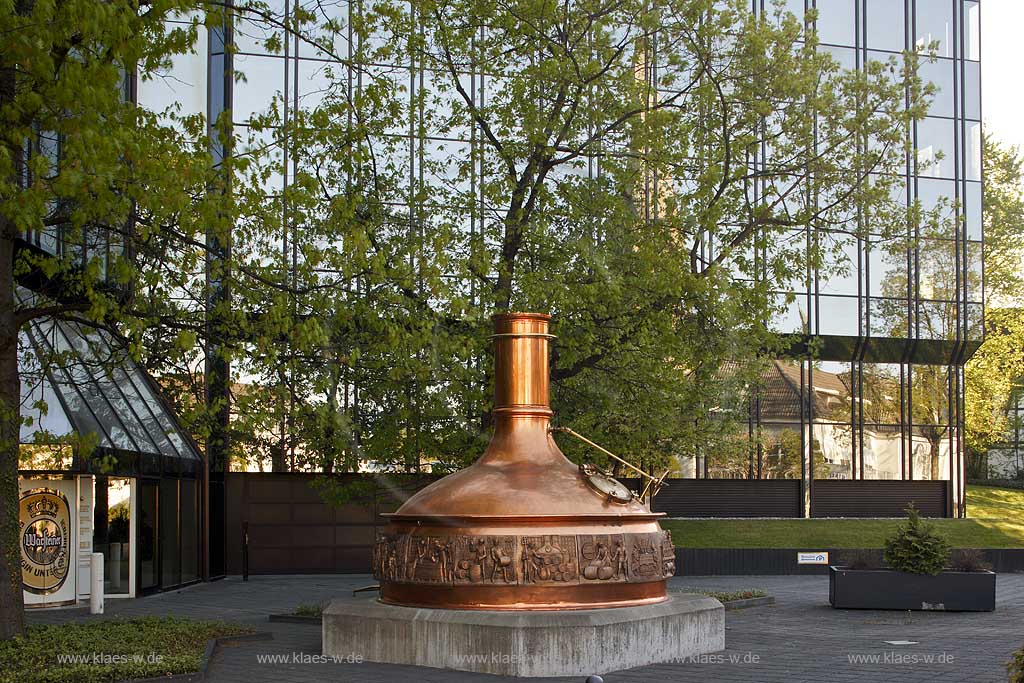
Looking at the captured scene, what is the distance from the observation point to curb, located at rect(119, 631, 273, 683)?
11.5 m

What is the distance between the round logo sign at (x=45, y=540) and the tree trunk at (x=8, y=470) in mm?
8570

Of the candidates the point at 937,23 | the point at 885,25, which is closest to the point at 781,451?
the point at 885,25

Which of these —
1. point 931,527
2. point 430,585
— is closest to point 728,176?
point 931,527

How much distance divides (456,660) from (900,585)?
9.99 meters

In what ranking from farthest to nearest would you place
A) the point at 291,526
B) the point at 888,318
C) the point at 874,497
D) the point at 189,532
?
the point at 874,497 → the point at 888,318 → the point at 291,526 → the point at 189,532

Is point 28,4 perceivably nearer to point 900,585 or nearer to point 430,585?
point 430,585

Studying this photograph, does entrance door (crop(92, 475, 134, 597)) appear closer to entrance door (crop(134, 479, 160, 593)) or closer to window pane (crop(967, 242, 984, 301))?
entrance door (crop(134, 479, 160, 593))

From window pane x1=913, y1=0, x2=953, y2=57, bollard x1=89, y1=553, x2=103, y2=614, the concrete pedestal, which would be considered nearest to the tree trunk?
the concrete pedestal

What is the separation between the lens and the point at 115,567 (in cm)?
2389

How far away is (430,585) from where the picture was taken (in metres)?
13.3

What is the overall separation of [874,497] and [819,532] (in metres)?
5.84

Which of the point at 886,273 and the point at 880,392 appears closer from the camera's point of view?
the point at 886,273

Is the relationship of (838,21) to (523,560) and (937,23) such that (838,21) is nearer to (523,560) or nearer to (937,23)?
(937,23)

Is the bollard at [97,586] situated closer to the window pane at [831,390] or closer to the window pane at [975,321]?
the window pane at [831,390]
